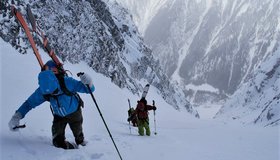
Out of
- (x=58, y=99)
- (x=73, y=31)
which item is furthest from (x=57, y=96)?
(x=73, y=31)

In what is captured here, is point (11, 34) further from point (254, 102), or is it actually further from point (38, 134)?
point (254, 102)

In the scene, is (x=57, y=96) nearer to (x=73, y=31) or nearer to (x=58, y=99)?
(x=58, y=99)

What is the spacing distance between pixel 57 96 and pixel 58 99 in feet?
0.25

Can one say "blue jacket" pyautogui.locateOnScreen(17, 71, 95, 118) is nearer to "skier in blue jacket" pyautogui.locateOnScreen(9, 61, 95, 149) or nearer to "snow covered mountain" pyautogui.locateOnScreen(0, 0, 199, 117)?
"skier in blue jacket" pyautogui.locateOnScreen(9, 61, 95, 149)

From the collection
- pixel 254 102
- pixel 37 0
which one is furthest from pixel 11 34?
pixel 254 102

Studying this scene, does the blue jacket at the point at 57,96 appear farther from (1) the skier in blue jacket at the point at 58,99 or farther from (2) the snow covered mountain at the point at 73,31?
(2) the snow covered mountain at the point at 73,31

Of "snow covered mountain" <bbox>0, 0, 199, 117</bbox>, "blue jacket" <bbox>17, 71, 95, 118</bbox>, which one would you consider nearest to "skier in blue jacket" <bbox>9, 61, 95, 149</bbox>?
"blue jacket" <bbox>17, 71, 95, 118</bbox>

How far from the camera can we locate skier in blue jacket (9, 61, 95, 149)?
8656 mm

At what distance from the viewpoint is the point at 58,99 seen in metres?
8.94

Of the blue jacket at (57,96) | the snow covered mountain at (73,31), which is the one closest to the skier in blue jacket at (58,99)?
the blue jacket at (57,96)

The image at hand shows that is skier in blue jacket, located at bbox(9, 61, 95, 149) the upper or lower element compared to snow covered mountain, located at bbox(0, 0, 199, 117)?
lower

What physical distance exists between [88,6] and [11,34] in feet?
100.0

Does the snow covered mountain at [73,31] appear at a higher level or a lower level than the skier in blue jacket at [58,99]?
higher

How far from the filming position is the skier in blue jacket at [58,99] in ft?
28.4
